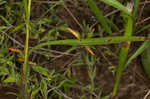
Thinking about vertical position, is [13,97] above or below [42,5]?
below

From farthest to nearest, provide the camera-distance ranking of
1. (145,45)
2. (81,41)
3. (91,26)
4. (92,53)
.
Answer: (91,26) → (92,53) → (145,45) → (81,41)

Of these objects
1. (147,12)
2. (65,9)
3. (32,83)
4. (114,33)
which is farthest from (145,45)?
(32,83)

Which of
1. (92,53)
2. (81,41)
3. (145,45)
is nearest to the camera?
(81,41)

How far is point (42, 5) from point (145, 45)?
0.83 metres

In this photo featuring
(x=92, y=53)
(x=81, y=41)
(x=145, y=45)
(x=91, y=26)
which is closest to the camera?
(x=81, y=41)

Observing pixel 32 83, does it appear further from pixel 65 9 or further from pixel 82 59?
pixel 65 9

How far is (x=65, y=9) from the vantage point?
1688mm

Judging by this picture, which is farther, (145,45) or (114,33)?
(114,33)

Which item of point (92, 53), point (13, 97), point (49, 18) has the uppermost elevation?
point (49, 18)

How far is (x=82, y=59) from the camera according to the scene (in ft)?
5.23

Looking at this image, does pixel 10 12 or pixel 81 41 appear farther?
pixel 10 12

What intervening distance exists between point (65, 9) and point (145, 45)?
676 mm

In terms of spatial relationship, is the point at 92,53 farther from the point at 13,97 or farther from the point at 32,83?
the point at 13,97

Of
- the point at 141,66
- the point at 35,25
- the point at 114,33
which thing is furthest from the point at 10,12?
the point at 141,66
